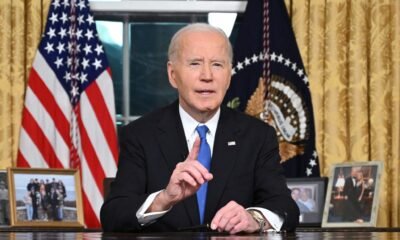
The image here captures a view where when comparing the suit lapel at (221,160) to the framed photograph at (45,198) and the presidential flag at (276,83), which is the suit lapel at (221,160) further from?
the presidential flag at (276,83)

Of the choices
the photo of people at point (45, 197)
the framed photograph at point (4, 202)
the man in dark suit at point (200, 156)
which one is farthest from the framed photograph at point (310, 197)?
the man in dark suit at point (200, 156)

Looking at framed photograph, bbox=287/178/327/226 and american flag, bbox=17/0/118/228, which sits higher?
american flag, bbox=17/0/118/228

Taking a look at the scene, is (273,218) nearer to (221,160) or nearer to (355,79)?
(221,160)

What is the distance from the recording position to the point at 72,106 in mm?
5211

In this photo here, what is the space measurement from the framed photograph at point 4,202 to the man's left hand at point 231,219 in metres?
2.11

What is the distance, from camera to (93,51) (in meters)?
5.25

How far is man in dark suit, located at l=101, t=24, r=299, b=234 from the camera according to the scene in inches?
122

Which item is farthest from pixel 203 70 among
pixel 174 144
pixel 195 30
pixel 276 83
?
pixel 276 83

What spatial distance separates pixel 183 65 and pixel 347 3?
2.19m

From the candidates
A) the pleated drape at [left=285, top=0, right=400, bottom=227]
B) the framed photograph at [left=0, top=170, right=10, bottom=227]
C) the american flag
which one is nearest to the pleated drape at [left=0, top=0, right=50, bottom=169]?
the american flag

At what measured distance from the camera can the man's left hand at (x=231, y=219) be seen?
2.85m

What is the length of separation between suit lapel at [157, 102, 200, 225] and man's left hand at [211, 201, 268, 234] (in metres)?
0.22

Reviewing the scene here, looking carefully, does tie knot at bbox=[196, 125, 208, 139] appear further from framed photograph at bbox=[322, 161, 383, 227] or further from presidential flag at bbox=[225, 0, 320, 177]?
presidential flag at bbox=[225, 0, 320, 177]

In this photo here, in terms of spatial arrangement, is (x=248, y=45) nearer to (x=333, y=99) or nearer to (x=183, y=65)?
(x=333, y=99)
